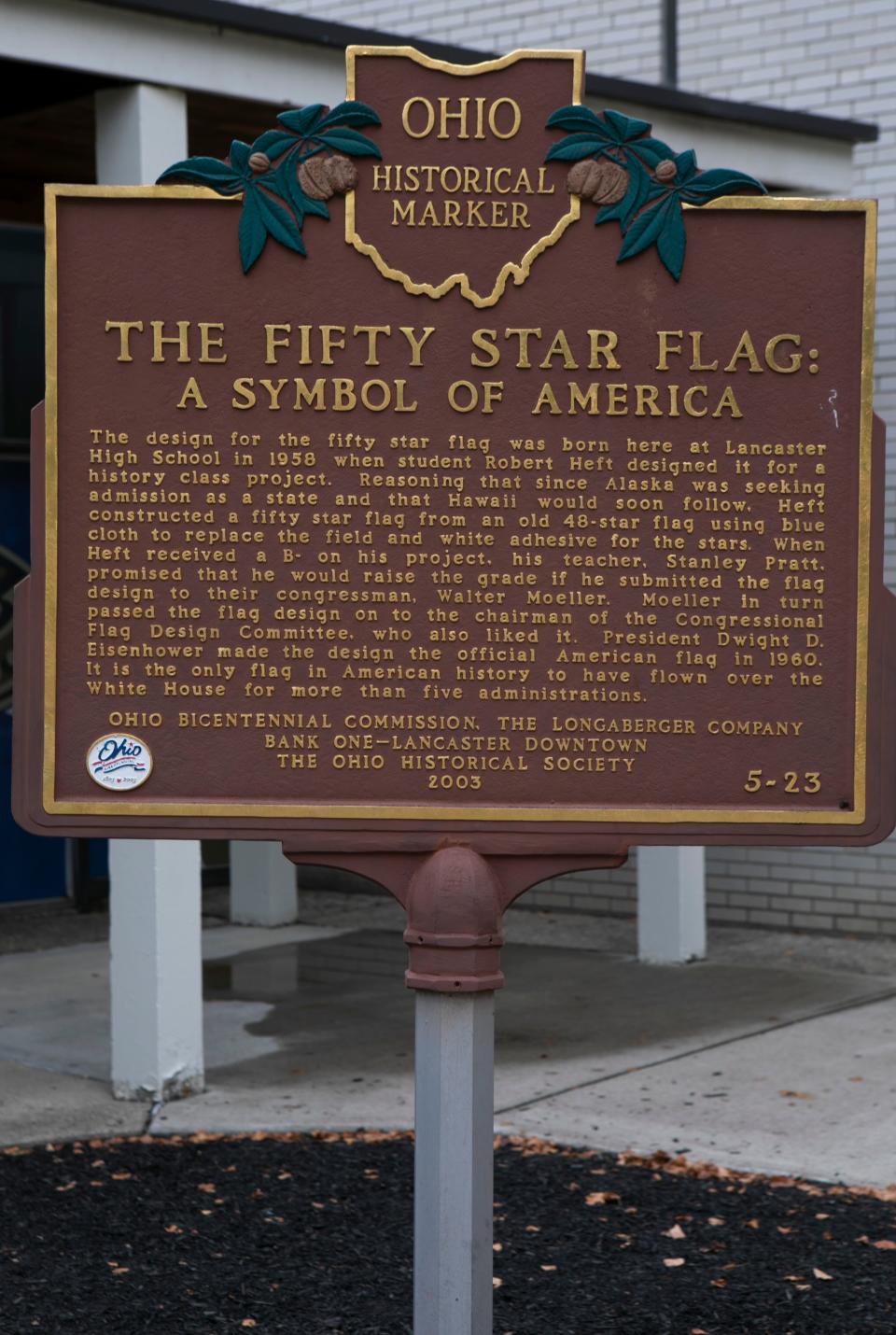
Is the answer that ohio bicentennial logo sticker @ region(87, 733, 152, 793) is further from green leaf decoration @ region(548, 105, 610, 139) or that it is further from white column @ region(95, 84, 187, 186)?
white column @ region(95, 84, 187, 186)

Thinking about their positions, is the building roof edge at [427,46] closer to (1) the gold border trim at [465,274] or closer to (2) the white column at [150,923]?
(2) the white column at [150,923]

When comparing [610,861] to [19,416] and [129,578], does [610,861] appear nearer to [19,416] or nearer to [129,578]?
[129,578]

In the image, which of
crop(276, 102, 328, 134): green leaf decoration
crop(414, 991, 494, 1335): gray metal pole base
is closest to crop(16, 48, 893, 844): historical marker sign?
crop(276, 102, 328, 134): green leaf decoration

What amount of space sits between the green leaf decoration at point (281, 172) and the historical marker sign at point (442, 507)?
1cm

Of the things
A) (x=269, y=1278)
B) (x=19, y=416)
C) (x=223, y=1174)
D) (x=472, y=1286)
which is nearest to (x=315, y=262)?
(x=472, y=1286)

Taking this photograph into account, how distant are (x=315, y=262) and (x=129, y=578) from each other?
776mm

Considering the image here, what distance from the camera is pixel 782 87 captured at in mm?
11016

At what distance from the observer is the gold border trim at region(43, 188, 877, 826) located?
3717 millimetres

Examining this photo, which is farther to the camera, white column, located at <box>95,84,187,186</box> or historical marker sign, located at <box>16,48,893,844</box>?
white column, located at <box>95,84,187,186</box>

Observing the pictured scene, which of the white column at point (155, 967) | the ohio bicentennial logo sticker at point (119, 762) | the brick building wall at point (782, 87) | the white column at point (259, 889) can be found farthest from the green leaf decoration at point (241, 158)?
the white column at point (259, 889)

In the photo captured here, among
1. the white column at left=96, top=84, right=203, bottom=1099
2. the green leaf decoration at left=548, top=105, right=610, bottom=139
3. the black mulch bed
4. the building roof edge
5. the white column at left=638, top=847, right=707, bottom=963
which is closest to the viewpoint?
the green leaf decoration at left=548, top=105, right=610, bottom=139

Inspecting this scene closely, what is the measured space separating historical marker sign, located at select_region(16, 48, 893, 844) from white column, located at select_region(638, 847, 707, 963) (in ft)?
19.8

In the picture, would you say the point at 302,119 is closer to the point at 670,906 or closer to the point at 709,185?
the point at 709,185

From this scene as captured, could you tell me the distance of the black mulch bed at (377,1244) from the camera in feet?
15.8
